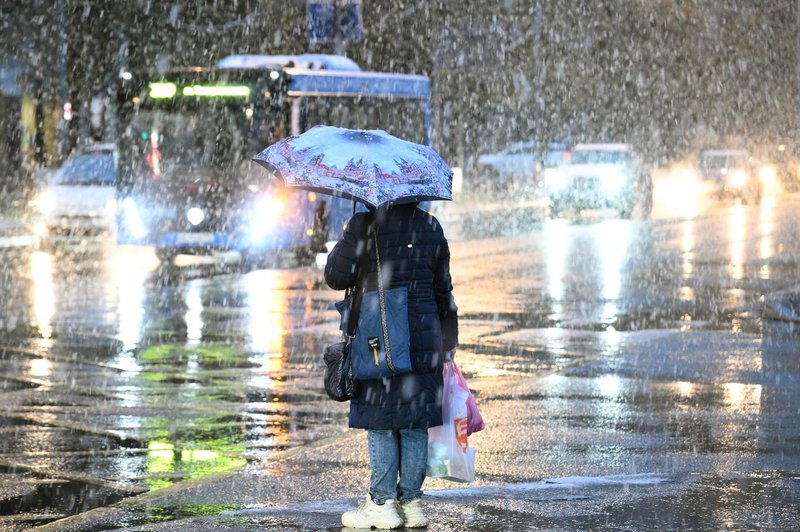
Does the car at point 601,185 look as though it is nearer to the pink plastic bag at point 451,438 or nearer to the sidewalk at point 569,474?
the sidewalk at point 569,474

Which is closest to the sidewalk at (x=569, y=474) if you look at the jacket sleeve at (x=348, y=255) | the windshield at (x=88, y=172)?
the jacket sleeve at (x=348, y=255)

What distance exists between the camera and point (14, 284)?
1833cm

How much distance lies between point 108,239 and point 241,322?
13496mm

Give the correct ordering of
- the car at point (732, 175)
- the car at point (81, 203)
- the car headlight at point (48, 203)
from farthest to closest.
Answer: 1. the car at point (732, 175)
2. the car headlight at point (48, 203)
3. the car at point (81, 203)

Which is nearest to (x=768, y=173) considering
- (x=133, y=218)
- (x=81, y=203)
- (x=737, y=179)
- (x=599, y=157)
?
(x=737, y=179)

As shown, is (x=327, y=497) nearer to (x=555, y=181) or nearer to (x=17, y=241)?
(x=17, y=241)

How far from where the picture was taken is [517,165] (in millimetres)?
47312

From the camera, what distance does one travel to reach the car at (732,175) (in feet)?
146

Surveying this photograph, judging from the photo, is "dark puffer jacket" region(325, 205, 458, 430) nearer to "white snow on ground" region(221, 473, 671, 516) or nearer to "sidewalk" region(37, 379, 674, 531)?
"sidewalk" region(37, 379, 674, 531)

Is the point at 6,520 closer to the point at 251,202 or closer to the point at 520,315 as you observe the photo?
the point at 520,315

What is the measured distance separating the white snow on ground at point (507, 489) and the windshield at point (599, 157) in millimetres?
28240

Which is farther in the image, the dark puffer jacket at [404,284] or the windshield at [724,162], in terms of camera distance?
the windshield at [724,162]

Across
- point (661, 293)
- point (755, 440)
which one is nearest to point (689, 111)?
point (661, 293)

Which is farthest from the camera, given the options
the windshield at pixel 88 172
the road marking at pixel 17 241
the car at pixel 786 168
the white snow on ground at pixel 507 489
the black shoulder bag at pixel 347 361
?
the car at pixel 786 168
